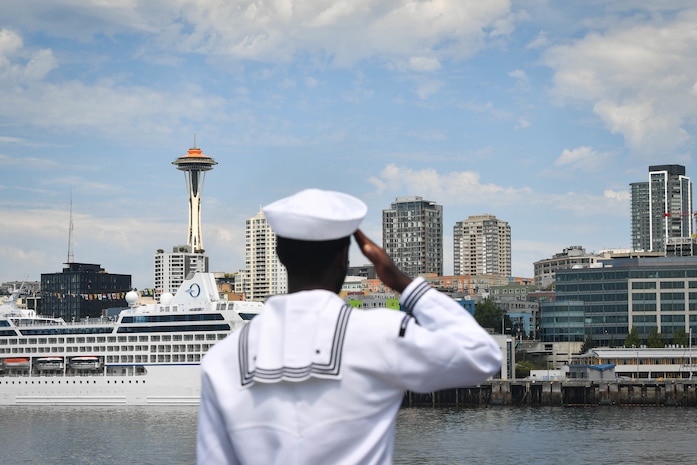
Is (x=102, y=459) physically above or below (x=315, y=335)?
below

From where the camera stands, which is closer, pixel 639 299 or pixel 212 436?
pixel 212 436

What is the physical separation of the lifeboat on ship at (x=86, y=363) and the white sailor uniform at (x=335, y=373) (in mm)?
81195

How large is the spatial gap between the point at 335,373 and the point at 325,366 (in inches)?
1.4

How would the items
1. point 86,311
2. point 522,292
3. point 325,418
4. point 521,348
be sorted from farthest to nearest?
point 86,311 < point 522,292 < point 521,348 < point 325,418

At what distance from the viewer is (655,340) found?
332 feet

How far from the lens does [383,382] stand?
142 inches

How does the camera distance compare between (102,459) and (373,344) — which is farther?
(102,459)

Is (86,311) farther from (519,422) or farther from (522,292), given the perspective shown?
(519,422)

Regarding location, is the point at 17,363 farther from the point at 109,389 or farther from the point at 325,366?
the point at 325,366

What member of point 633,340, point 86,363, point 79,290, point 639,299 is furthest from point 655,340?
point 79,290

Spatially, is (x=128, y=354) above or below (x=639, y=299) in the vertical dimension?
below

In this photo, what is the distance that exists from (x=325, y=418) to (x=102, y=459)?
45.2 metres

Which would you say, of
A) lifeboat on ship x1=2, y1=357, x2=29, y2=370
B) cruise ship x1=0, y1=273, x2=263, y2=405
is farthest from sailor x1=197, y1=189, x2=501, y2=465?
lifeboat on ship x1=2, y1=357, x2=29, y2=370

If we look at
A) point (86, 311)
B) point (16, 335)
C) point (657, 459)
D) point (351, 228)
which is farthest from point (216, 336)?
point (86, 311)
